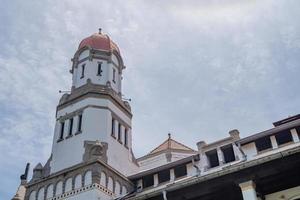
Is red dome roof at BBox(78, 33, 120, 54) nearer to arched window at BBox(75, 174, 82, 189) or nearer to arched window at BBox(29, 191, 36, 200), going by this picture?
arched window at BBox(75, 174, 82, 189)

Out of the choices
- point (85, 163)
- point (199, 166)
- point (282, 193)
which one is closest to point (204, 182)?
point (282, 193)

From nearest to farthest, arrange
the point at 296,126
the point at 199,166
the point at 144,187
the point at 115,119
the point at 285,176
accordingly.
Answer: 1. the point at 285,176
2. the point at 296,126
3. the point at 199,166
4. the point at 144,187
5. the point at 115,119

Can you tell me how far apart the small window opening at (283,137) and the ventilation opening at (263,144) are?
561mm

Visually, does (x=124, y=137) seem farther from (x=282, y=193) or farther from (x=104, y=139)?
(x=282, y=193)

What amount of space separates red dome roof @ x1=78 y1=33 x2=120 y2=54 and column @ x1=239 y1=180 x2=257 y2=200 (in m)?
20.8

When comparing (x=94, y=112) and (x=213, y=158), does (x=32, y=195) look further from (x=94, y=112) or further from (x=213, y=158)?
(x=213, y=158)

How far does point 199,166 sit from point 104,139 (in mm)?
7670

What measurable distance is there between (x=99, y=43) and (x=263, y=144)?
728 inches

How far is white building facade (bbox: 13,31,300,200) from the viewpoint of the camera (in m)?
19.3

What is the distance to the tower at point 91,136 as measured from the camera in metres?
27.2

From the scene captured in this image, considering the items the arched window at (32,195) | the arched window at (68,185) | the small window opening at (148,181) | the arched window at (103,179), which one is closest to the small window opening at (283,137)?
the small window opening at (148,181)

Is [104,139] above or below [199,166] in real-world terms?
above

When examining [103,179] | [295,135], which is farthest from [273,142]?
[103,179]

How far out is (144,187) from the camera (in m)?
28.1
